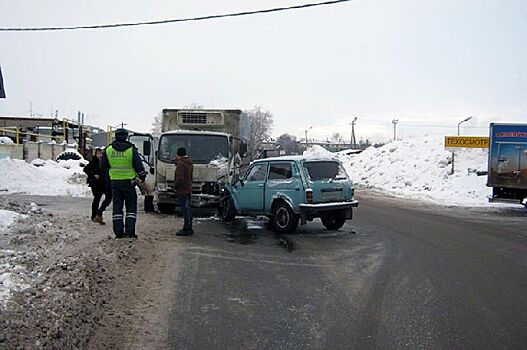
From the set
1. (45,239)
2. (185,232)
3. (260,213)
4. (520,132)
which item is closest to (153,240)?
(185,232)

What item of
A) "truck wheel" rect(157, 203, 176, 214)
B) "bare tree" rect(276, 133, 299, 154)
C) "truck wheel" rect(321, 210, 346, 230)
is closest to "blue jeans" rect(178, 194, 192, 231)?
"truck wheel" rect(321, 210, 346, 230)

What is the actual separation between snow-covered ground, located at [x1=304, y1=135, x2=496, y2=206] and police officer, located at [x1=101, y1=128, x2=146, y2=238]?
1543cm

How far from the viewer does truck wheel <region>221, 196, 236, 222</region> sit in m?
14.2

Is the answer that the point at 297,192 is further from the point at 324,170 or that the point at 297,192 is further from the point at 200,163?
the point at 200,163

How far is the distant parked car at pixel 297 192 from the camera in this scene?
12.2m

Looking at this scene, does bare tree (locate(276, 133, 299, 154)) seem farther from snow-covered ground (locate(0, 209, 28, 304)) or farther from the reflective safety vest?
snow-covered ground (locate(0, 209, 28, 304))

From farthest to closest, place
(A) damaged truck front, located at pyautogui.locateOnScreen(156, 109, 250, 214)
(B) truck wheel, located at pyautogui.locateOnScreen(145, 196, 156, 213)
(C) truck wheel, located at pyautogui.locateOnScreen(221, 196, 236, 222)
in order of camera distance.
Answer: (B) truck wheel, located at pyautogui.locateOnScreen(145, 196, 156, 213)
(A) damaged truck front, located at pyautogui.locateOnScreen(156, 109, 250, 214)
(C) truck wheel, located at pyautogui.locateOnScreen(221, 196, 236, 222)

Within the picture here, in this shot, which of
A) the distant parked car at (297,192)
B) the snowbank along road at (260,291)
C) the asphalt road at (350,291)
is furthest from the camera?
the distant parked car at (297,192)

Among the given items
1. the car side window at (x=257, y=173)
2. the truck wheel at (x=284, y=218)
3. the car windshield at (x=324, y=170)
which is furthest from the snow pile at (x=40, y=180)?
the car windshield at (x=324, y=170)

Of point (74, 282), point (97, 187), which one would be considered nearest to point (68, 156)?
point (97, 187)

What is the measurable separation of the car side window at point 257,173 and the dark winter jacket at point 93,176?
345 cm

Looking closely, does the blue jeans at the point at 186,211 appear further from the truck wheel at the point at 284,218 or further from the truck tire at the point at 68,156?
the truck tire at the point at 68,156

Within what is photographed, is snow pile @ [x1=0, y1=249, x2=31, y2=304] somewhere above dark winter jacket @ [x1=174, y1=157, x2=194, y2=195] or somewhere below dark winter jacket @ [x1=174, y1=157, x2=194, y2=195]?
below

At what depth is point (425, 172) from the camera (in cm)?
3164
